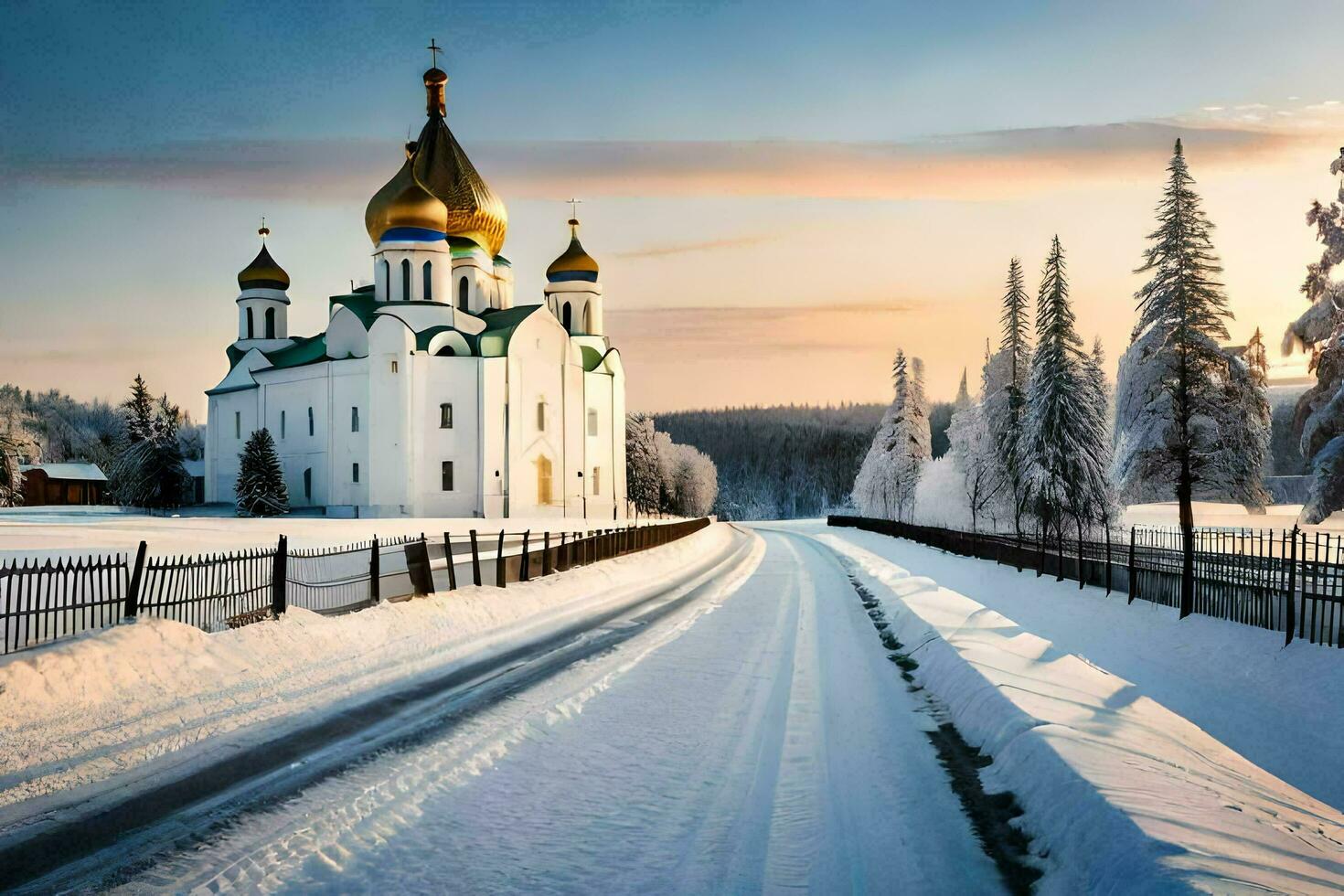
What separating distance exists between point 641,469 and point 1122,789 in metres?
84.9

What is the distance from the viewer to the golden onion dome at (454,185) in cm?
6150

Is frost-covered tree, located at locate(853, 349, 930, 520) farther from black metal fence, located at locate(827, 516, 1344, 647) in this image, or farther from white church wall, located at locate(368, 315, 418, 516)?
black metal fence, located at locate(827, 516, 1344, 647)

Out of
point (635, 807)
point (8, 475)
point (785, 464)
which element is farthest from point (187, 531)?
point (785, 464)

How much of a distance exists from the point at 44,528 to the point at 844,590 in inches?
1035

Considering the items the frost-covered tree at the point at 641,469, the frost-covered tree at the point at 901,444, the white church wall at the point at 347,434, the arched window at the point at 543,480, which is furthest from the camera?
the frost-covered tree at the point at 641,469

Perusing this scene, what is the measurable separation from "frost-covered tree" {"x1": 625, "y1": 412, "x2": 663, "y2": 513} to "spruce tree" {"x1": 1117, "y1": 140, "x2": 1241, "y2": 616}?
2277 inches

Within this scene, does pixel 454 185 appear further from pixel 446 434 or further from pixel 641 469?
pixel 641 469

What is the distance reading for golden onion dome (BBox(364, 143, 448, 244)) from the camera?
56.5 m

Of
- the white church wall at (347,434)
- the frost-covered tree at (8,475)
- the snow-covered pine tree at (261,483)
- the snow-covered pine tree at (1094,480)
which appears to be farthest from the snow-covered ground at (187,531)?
the snow-covered pine tree at (1094,480)

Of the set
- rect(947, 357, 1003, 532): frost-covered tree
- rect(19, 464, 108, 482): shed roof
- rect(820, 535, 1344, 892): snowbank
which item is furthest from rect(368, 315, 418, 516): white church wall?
rect(820, 535, 1344, 892): snowbank

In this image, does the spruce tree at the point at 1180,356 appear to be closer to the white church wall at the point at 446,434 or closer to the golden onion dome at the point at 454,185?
the white church wall at the point at 446,434

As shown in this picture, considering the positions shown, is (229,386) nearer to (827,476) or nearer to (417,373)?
(417,373)

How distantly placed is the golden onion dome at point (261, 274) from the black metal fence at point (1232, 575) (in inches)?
2208

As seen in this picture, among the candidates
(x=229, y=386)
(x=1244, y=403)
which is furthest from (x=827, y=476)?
(x=1244, y=403)
